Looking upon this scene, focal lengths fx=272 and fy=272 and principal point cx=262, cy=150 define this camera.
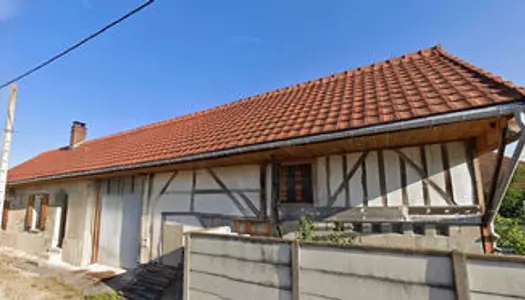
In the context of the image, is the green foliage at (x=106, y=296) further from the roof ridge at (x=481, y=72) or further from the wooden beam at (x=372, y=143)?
the roof ridge at (x=481, y=72)

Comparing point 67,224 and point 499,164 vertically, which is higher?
point 499,164

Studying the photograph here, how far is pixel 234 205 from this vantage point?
18.0ft

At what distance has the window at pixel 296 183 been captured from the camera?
4.85m

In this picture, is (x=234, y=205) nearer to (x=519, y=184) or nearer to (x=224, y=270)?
(x=224, y=270)

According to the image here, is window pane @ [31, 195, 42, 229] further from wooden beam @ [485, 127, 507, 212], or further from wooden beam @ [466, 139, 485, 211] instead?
wooden beam @ [485, 127, 507, 212]

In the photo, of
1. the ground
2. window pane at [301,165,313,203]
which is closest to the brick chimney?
the ground

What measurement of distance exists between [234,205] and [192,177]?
1441 mm

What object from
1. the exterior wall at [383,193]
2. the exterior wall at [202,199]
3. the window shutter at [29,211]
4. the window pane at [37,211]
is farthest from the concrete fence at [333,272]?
the window shutter at [29,211]

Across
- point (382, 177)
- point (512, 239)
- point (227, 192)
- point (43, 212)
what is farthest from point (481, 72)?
point (43, 212)

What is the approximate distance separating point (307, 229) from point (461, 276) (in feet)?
7.67

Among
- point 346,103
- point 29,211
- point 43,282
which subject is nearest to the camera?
point 346,103

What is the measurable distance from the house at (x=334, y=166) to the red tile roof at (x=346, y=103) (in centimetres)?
3

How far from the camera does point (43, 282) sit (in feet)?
21.5

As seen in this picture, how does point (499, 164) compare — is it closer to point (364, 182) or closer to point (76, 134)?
point (364, 182)
